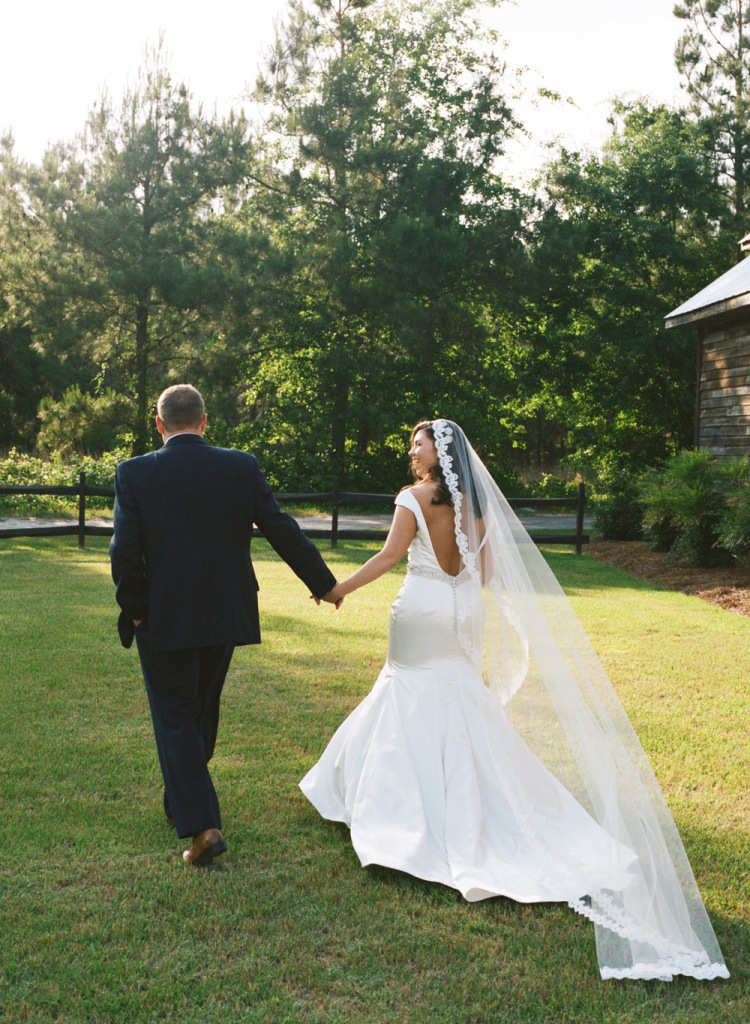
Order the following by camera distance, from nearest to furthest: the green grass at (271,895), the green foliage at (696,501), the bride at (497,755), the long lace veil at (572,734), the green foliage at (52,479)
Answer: the green grass at (271,895), the long lace veil at (572,734), the bride at (497,755), the green foliage at (696,501), the green foliage at (52,479)

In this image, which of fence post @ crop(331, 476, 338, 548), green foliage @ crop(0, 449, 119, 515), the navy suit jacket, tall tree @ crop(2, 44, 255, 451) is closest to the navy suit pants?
the navy suit jacket

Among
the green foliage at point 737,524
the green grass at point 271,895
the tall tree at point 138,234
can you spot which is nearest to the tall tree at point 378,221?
the tall tree at point 138,234

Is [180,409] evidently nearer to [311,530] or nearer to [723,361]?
[311,530]

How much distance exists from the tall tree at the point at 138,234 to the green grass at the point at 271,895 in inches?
584

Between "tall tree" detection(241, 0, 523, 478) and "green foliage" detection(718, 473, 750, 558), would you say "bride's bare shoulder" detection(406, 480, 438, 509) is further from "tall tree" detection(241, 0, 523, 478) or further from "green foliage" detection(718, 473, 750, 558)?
"tall tree" detection(241, 0, 523, 478)

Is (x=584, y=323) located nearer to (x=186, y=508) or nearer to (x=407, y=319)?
(x=407, y=319)

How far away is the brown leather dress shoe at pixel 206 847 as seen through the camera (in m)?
3.52

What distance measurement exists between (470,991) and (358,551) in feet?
38.8

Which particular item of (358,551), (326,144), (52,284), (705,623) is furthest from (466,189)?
(705,623)

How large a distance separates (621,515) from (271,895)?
14077mm

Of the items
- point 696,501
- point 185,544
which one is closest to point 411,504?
point 185,544

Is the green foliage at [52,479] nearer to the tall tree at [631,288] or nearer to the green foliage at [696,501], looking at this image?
the green foliage at [696,501]

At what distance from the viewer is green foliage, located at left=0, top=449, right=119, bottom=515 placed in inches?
741

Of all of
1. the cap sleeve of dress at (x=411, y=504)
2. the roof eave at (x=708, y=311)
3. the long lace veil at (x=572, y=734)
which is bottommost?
the long lace veil at (x=572, y=734)
